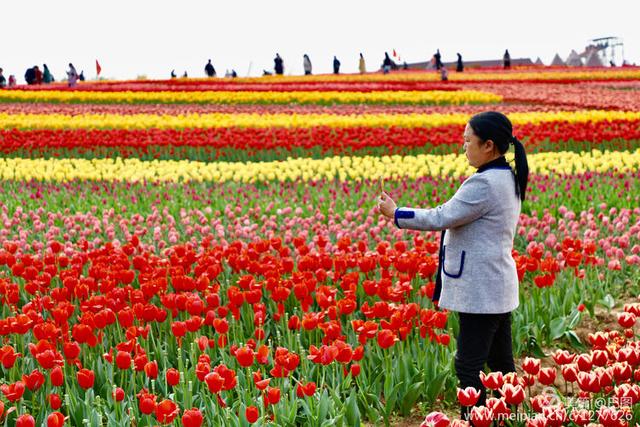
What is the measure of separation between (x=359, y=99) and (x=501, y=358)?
68.7 feet

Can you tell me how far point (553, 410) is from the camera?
260 centimetres

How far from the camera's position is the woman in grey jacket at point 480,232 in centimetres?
341

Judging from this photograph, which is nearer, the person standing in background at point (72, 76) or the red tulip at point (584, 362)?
the red tulip at point (584, 362)

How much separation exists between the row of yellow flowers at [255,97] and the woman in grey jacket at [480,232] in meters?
20.7

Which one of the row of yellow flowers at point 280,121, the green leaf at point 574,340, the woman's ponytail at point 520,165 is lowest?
the green leaf at point 574,340

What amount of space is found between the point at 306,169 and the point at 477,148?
7.42 m

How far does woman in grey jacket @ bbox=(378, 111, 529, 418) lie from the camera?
3.41 m

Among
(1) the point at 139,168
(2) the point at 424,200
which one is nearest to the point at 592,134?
(2) the point at 424,200

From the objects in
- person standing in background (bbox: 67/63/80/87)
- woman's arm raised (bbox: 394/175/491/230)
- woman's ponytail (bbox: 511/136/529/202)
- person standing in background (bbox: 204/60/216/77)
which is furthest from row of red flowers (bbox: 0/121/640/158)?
person standing in background (bbox: 204/60/216/77)

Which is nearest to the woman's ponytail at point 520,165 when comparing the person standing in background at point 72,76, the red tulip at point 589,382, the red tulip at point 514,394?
the red tulip at point 589,382

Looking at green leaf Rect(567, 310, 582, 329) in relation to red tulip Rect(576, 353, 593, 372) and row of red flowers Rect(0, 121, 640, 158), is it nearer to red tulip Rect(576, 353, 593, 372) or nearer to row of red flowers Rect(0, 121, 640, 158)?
red tulip Rect(576, 353, 593, 372)

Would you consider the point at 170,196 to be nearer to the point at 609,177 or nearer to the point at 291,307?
the point at 291,307

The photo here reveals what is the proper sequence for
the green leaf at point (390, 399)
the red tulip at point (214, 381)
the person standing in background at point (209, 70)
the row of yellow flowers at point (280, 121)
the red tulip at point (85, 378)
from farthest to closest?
the person standing in background at point (209, 70)
the row of yellow flowers at point (280, 121)
the green leaf at point (390, 399)
the red tulip at point (85, 378)
the red tulip at point (214, 381)

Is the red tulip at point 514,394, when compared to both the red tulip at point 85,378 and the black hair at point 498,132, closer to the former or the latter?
the black hair at point 498,132
